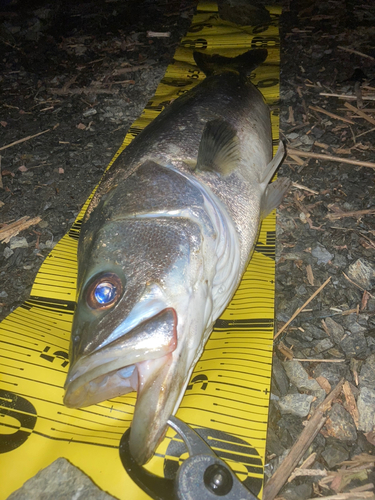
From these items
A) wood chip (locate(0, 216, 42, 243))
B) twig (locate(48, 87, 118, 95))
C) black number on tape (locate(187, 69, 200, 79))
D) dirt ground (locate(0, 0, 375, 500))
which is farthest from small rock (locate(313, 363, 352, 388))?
twig (locate(48, 87, 118, 95))

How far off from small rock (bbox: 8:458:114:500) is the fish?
1.14 feet

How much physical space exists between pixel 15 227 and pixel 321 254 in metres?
2.84

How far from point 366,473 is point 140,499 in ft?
4.00

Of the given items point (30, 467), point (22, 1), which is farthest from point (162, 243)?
point (22, 1)

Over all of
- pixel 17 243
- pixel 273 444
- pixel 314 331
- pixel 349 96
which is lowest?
pixel 273 444

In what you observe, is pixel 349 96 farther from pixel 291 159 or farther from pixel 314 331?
pixel 314 331

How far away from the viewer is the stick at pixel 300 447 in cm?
195

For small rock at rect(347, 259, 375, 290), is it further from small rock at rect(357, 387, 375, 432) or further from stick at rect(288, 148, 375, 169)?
stick at rect(288, 148, 375, 169)

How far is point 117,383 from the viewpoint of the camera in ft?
5.87

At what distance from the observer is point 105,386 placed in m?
1.78

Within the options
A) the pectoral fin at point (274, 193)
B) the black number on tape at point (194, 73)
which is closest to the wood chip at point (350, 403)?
the pectoral fin at point (274, 193)

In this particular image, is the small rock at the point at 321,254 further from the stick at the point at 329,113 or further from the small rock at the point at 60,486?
the small rock at the point at 60,486

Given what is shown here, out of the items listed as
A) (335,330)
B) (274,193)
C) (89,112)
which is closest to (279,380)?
(335,330)

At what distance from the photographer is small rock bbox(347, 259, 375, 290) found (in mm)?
2787
